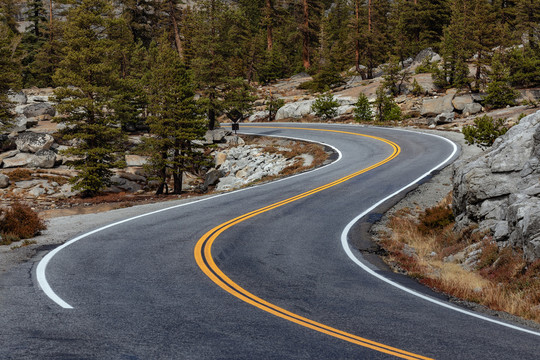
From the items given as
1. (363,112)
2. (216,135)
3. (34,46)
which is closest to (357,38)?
(363,112)

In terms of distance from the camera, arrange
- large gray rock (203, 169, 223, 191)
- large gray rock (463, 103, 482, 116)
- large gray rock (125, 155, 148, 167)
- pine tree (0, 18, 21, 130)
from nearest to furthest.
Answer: large gray rock (203, 169, 223, 191), pine tree (0, 18, 21, 130), large gray rock (463, 103, 482, 116), large gray rock (125, 155, 148, 167)

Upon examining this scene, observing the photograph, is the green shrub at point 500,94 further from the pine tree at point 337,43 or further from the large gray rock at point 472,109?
the pine tree at point 337,43

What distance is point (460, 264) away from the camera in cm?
1087

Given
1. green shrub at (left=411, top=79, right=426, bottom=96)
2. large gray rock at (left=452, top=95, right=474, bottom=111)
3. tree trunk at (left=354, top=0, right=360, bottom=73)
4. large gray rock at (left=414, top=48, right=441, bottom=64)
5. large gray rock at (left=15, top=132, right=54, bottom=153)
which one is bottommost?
large gray rock at (left=15, top=132, right=54, bottom=153)

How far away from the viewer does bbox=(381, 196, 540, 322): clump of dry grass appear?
312 inches

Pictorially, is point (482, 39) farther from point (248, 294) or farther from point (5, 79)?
point (5, 79)

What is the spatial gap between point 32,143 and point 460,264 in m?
36.8

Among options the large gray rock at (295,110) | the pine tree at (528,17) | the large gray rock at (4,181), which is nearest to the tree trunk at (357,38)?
the large gray rock at (295,110)

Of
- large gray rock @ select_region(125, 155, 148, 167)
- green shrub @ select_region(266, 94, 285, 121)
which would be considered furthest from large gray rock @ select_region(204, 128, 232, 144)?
green shrub @ select_region(266, 94, 285, 121)

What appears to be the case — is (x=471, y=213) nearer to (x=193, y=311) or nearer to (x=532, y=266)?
(x=532, y=266)

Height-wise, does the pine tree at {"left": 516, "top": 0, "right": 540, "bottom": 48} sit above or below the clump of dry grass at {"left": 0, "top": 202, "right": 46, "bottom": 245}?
above

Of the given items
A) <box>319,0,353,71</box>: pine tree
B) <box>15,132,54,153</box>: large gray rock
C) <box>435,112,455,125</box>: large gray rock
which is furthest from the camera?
<box>319,0,353,71</box>: pine tree

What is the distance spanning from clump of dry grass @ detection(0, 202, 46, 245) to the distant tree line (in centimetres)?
1580

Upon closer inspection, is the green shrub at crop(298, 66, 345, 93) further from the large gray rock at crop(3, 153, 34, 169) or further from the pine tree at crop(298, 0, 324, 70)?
the large gray rock at crop(3, 153, 34, 169)
